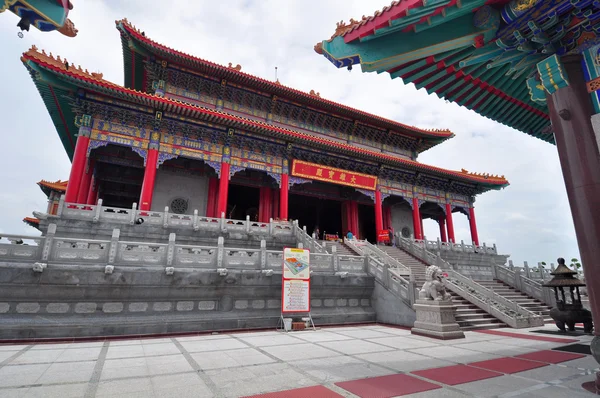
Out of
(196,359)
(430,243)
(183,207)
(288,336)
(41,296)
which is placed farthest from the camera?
(430,243)

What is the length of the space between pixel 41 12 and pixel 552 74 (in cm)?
581

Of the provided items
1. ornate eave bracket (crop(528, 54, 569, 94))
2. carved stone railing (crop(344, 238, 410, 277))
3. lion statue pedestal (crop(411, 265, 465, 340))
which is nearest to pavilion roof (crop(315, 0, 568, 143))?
ornate eave bracket (crop(528, 54, 569, 94))

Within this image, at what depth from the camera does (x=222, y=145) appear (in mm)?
16547

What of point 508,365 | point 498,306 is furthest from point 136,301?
point 498,306

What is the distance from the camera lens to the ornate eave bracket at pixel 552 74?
4039 mm

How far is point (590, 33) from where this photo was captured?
386cm

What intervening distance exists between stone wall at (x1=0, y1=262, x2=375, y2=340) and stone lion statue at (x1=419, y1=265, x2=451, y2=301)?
2969 millimetres

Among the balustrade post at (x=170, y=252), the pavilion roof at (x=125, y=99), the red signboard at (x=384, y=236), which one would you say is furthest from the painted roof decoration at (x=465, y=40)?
the red signboard at (x=384, y=236)

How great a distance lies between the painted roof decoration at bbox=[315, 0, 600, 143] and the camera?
379 centimetres

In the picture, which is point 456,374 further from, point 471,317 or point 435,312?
point 471,317

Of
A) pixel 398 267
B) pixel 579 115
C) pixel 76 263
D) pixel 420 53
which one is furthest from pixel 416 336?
pixel 76 263

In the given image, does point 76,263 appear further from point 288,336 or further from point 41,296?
point 288,336

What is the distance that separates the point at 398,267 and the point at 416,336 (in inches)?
202

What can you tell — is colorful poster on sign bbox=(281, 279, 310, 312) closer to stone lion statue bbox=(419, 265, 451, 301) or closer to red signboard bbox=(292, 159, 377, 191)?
stone lion statue bbox=(419, 265, 451, 301)
